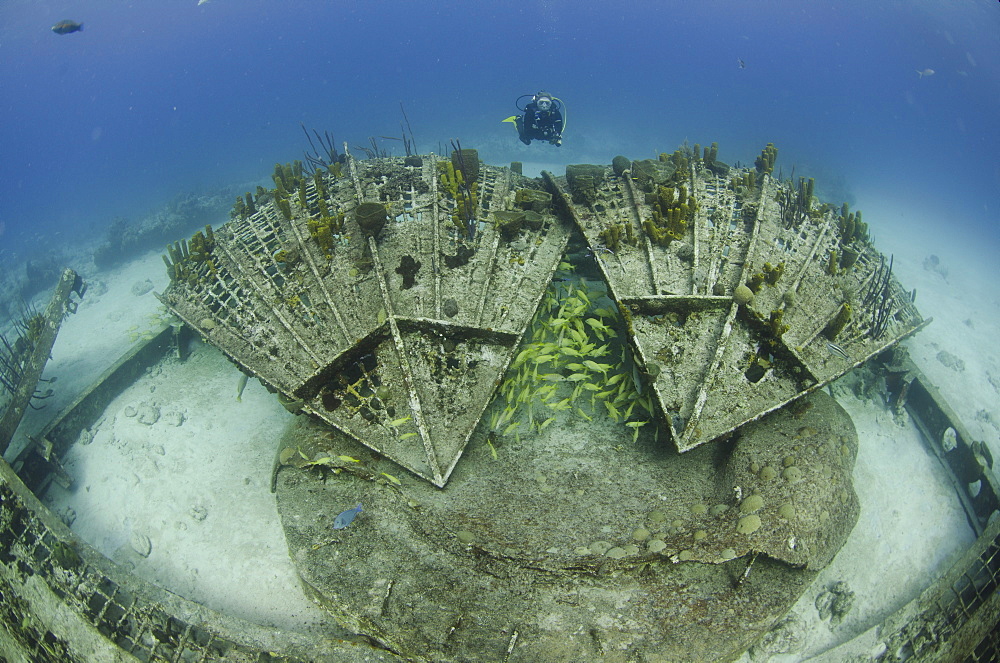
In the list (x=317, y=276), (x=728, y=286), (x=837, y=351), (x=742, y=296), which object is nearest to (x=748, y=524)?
(x=742, y=296)

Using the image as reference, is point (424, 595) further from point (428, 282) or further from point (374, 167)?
point (374, 167)

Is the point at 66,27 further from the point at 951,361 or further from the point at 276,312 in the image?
the point at 951,361

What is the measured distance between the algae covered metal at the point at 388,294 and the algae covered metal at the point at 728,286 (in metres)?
1.31

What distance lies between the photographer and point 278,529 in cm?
623

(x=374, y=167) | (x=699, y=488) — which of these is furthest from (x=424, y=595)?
(x=374, y=167)

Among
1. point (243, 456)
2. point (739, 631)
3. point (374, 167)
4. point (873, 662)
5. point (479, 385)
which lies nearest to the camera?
point (739, 631)

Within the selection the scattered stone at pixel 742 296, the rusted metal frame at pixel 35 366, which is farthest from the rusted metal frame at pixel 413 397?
the rusted metal frame at pixel 35 366

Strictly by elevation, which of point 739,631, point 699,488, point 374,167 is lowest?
point 739,631

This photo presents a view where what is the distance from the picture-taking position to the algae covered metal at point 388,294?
5.29 meters

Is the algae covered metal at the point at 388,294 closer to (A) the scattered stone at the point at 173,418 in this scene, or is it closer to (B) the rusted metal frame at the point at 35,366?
(A) the scattered stone at the point at 173,418

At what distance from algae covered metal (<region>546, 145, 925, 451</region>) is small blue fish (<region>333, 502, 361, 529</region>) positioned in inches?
147

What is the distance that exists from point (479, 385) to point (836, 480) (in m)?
4.43

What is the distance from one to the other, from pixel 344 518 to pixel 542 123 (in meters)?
11.7

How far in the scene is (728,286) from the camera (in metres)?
6.57
